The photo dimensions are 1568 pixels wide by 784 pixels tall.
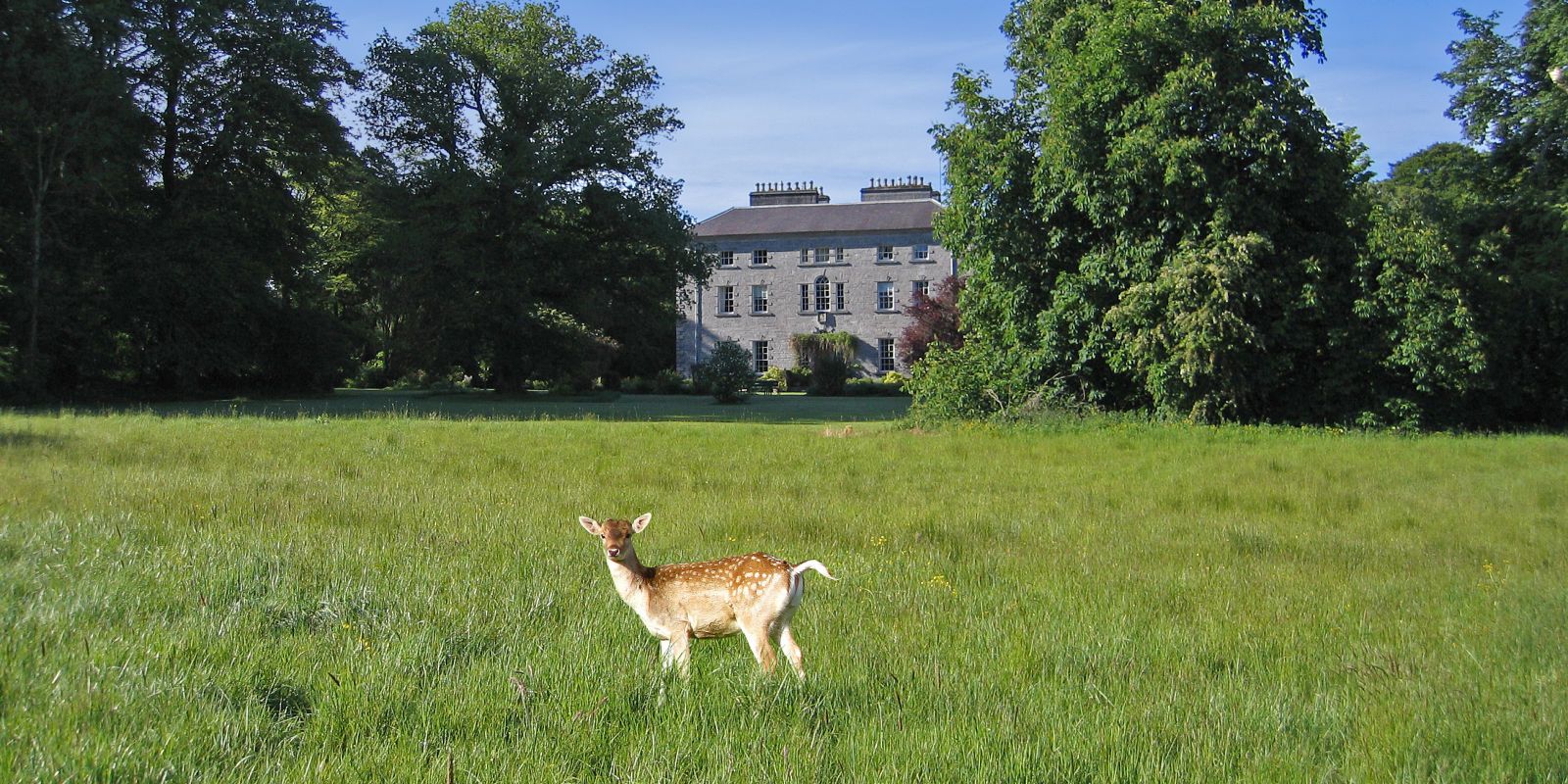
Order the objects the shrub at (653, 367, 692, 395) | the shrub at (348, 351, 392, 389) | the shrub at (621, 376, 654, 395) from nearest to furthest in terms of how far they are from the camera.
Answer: the shrub at (653, 367, 692, 395) < the shrub at (621, 376, 654, 395) < the shrub at (348, 351, 392, 389)

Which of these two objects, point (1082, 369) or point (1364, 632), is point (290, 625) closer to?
point (1364, 632)

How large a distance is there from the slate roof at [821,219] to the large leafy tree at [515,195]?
1136 inches

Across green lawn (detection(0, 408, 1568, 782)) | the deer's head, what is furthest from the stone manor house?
the deer's head

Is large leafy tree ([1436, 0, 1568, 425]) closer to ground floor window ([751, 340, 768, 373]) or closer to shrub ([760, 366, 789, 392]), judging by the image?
shrub ([760, 366, 789, 392])

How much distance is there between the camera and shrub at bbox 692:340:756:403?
42094 mm

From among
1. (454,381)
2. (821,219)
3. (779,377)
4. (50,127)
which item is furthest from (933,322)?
(50,127)

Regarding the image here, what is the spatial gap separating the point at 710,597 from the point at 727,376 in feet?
123

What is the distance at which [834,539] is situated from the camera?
9.23m

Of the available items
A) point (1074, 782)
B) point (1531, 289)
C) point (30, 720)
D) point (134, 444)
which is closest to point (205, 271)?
point (134, 444)

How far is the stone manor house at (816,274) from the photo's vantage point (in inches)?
2894

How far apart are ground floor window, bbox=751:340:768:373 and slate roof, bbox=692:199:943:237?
789 centimetres

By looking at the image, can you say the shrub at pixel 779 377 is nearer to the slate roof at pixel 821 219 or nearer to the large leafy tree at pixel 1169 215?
the slate roof at pixel 821 219

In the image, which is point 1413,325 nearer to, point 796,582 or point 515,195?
point 796,582

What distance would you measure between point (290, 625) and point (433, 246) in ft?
118
